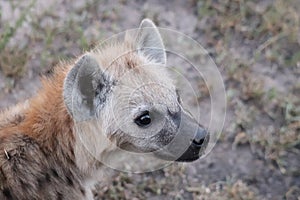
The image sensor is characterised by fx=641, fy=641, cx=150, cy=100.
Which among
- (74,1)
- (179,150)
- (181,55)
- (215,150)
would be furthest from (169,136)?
(74,1)

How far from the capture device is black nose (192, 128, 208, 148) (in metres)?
3.92

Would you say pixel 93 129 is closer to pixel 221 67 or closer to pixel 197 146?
pixel 197 146

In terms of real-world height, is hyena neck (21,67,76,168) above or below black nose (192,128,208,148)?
above

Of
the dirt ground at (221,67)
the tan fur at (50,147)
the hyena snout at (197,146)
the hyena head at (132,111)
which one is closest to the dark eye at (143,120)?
the hyena head at (132,111)

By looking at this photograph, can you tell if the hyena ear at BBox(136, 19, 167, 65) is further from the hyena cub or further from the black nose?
the black nose

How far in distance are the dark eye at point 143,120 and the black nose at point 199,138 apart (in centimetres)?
31

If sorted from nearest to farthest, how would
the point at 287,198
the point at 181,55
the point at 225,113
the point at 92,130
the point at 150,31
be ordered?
1. the point at 92,130
2. the point at 150,31
3. the point at 287,198
4. the point at 225,113
5. the point at 181,55

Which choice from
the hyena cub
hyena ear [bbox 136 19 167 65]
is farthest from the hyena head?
hyena ear [bbox 136 19 167 65]

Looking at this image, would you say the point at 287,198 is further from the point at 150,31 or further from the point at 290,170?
the point at 150,31

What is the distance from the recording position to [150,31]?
4168 millimetres

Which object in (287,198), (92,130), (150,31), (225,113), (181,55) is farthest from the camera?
(181,55)

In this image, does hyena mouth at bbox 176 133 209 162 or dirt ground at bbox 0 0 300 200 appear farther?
dirt ground at bbox 0 0 300 200

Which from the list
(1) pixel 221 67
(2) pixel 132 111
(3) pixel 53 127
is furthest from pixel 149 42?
(1) pixel 221 67

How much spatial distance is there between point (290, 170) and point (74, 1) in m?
2.60
